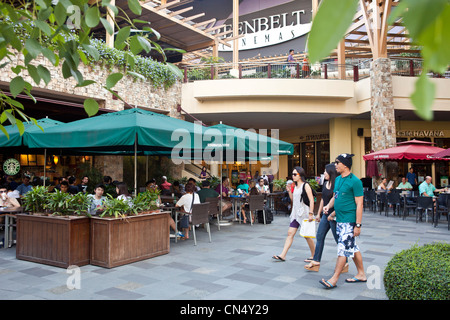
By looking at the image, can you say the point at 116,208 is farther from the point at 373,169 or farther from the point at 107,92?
the point at 373,169

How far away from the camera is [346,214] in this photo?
4.68 metres

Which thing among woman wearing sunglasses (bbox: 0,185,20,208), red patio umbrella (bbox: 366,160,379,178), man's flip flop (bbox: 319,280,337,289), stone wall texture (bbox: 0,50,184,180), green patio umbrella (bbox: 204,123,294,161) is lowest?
man's flip flop (bbox: 319,280,337,289)

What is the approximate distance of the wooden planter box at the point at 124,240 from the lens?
573 cm

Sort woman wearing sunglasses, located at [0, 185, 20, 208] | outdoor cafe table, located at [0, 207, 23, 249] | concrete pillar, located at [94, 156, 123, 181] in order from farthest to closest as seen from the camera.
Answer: concrete pillar, located at [94, 156, 123, 181] < woman wearing sunglasses, located at [0, 185, 20, 208] < outdoor cafe table, located at [0, 207, 23, 249]

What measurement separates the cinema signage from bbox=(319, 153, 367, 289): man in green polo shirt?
2330cm

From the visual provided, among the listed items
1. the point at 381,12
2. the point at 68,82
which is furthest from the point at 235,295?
the point at 381,12

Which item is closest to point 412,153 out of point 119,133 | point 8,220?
point 119,133

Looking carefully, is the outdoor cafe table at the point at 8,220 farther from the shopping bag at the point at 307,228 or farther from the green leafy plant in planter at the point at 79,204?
the shopping bag at the point at 307,228

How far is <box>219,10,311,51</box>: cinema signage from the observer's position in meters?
26.9

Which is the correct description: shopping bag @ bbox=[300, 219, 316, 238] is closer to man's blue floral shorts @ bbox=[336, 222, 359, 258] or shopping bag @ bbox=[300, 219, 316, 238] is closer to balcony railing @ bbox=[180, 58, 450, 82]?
man's blue floral shorts @ bbox=[336, 222, 359, 258]

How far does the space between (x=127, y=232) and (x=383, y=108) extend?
14.1 m

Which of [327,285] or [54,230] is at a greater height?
[54,230]

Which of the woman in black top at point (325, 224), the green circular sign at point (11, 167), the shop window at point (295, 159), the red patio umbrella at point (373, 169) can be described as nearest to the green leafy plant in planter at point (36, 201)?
the woman in black top at point (325, 224)

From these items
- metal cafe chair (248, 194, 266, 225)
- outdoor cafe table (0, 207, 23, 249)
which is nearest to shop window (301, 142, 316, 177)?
metal cafe chair (248, 194, 266, 225)
